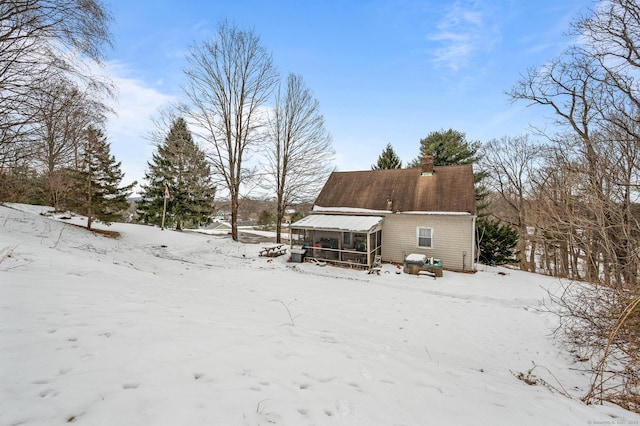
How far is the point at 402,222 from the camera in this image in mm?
14289

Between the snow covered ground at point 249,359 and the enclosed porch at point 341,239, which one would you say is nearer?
the snow covered ground at point 249,359

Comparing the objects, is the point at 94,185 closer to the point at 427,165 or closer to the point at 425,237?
the point at 425,237

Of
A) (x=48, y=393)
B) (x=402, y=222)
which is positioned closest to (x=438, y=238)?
(x=402, y=222)

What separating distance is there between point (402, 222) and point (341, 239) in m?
3.81

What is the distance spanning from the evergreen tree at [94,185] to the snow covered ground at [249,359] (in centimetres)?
890

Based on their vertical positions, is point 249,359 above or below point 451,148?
below

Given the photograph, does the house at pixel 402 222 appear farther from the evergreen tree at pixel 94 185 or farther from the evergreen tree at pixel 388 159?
the evergreen tree at pixel 94 185

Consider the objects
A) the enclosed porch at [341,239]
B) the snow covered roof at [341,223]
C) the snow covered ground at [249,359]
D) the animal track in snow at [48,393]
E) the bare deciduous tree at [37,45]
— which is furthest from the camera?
the enclosed porch at [341,239]

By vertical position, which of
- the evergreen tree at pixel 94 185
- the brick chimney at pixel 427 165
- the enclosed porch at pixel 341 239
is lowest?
the enclosed porch at pixel 341 239

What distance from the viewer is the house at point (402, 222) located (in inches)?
515

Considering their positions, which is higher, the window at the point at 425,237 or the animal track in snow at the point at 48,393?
the window at the point at 425,237

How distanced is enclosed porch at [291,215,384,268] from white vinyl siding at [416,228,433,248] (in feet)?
7.13

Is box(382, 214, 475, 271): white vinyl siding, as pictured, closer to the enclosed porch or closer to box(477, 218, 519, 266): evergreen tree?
the enclosed porch

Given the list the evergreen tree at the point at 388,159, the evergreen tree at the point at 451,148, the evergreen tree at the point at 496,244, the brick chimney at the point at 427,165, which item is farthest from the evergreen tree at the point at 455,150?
the brick chimney at the point at 427,165
